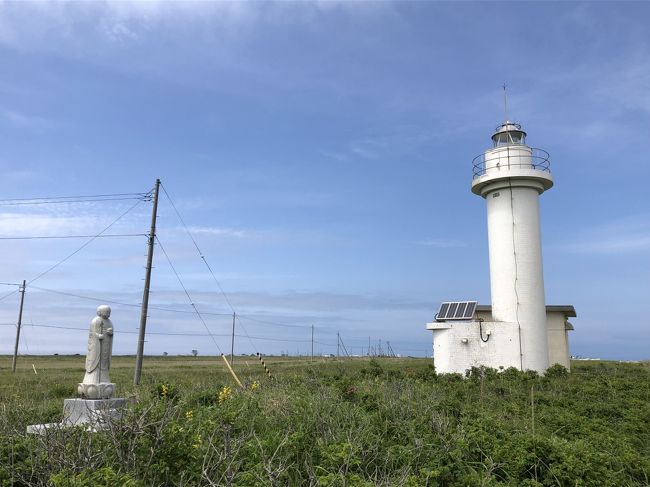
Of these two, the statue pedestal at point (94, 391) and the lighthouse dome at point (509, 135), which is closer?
the statue pedestal at point (94, 391)

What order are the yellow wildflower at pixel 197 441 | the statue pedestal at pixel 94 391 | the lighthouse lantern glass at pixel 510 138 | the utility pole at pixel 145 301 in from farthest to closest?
the lighthouse lantern glass at pixel 510 138
the utility pole at pixel 145 301
the statue pedestal at pixel 94 391
the yellow wildflower at pixel 197 441

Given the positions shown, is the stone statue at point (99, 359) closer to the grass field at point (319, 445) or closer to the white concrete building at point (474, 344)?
the grass field at point (319, 445)

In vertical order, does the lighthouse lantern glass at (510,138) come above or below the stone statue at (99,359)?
above

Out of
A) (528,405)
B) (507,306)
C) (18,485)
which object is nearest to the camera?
(18,485)

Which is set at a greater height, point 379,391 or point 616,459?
point 379,391

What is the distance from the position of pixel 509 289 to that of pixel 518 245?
6.34 ft

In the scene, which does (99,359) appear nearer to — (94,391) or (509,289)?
(94,391)

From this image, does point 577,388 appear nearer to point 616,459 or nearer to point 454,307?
point 454,307

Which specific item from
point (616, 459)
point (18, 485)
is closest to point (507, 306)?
point (616, 459)

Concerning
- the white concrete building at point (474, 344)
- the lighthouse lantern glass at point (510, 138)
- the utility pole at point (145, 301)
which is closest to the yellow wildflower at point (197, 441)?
the utility pole at point (145, 301)

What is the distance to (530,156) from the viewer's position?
23000 mm

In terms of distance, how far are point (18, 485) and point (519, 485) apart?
21.7 feet

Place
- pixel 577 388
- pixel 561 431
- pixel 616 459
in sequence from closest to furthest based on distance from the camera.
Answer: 1. pixel 616 459
2. pixel 561 431
3. pixel 577 388

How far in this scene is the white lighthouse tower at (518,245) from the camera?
21750 millimetres
